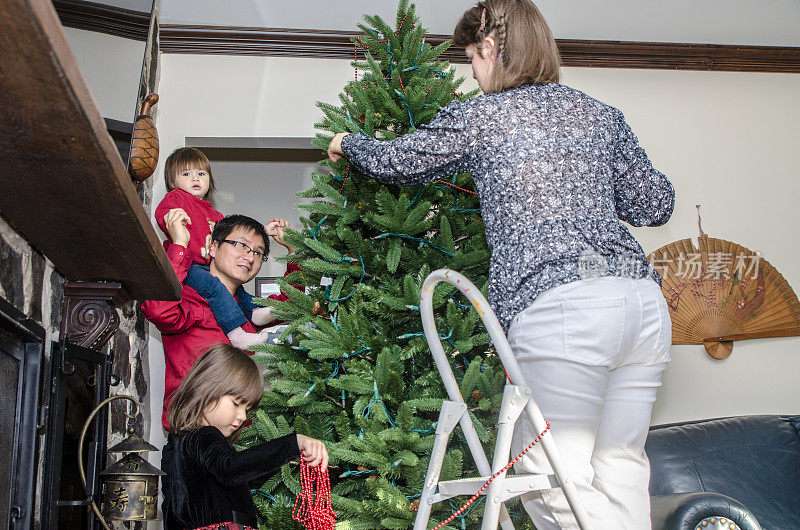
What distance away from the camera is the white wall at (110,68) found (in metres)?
1.62

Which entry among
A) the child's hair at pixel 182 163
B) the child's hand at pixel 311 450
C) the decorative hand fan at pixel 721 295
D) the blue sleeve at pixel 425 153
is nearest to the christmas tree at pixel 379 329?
the child's hand at pixel 311 450

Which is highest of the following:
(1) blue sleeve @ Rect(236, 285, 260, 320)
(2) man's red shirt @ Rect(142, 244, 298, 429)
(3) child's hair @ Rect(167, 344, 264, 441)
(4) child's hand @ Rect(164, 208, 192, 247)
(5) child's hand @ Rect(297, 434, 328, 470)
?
(4) child's hand @ Rect(164, 208, 192, 247)

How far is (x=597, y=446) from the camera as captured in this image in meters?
1.57

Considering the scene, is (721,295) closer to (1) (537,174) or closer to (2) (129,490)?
(1) (537,174)

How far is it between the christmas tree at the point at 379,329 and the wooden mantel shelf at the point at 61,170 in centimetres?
54

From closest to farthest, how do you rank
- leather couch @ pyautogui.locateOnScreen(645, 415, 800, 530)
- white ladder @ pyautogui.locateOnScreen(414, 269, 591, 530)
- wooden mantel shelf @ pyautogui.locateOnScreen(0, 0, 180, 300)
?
wooden mantel shelf @ pyautogui.locateOnScreen(0, 0, 180, 300) → white ladder @ pyautogui.locateOnScreen(414, 269, 591, 530) → leather couch @ pyautogui.locateOnScreen(645, 415, 800, 530)

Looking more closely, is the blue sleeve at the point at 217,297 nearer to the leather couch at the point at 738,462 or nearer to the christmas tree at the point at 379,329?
the christmas tree at the point at 379,329

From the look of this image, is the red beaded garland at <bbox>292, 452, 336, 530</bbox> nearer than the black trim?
No

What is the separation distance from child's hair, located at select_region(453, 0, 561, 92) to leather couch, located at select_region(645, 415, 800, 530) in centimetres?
199

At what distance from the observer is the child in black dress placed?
1677 millimetres

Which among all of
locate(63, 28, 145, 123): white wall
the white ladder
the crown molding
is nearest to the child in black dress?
the white ladder

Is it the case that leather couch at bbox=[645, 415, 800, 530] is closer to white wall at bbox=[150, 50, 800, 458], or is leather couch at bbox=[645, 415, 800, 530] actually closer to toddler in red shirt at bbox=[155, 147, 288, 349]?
white wall at bbox=[150, 50, 800, 458]

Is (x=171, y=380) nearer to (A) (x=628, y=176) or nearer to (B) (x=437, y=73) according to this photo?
(B) (x=437, y=73)

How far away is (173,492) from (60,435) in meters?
0.37
